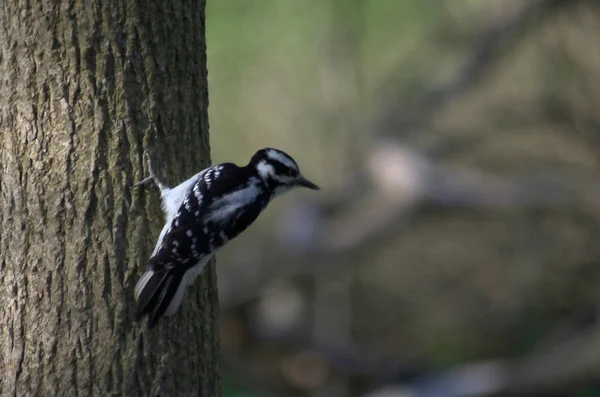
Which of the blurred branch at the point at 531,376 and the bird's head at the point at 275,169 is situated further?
the blurred branch at the point at 531,376

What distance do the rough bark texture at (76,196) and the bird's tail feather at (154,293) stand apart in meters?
0.06

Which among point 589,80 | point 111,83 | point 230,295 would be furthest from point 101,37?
point 589,80

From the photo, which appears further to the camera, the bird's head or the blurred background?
the blurred background

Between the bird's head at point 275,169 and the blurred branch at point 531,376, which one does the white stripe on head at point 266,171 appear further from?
the blurred branch at point 531,376

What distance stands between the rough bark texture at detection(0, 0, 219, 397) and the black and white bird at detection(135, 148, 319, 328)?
0.10 m

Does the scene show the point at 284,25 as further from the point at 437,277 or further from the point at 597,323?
the point at 597,323

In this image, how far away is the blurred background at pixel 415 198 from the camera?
332 inches

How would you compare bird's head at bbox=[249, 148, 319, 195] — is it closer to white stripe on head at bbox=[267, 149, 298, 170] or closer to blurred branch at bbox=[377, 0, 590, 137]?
white stripe on head at bbox=[267, 149, 298, 170]

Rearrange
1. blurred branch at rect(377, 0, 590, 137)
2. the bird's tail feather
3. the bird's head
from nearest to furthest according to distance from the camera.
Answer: the bird's tail feather < the bird's head < blurred branch at rect(377, 0, 590, 137)

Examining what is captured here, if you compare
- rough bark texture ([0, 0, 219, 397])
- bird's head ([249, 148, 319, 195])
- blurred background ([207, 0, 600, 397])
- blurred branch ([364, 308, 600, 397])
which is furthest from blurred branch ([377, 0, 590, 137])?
rough bark texture ([0, 0, 219, 397])

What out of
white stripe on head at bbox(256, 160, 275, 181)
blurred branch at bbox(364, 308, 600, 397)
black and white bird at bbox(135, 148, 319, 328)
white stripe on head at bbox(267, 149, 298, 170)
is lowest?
blurred branch at bbox(364, 308, 600, 397)

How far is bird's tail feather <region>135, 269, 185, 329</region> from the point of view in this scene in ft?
11.4

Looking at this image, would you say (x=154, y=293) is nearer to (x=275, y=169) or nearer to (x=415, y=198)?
(x=275, y=169)

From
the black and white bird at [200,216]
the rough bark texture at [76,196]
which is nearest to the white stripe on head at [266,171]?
the black and white bird at [200,216]
